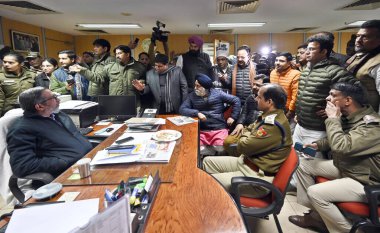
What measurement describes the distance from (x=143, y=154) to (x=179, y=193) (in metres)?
0.51

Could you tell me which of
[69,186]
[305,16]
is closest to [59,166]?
[69,186]

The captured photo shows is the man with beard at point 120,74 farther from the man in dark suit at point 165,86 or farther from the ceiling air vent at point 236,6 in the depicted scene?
the ceiling air vent at point 236,6

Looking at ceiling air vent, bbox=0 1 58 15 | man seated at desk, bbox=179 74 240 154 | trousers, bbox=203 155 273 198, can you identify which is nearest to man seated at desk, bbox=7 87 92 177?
trousers, bbox=203 155 273 198

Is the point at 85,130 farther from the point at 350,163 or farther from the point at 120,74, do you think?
the point at 350,163

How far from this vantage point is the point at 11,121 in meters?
1.87

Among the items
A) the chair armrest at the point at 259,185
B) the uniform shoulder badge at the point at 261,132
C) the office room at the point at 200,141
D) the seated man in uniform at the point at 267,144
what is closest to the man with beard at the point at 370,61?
the office room at the point at 200,141

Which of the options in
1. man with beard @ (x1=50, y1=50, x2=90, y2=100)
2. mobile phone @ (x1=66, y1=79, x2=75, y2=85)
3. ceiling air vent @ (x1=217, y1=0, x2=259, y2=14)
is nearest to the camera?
mobile phone @ (x1=66, y1=79, x2=75, y2=85)

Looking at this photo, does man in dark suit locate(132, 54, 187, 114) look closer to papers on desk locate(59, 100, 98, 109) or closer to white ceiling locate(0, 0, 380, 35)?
papers on desk locate(59, 100, 98, 109)

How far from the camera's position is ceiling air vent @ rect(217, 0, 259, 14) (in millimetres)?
4219

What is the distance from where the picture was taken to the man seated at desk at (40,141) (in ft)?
5.38

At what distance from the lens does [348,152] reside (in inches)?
64.9

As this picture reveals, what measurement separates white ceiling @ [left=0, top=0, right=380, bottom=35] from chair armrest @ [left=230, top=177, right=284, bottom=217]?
11.8 feet

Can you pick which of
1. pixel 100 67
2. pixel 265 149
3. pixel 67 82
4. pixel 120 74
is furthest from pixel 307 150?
pixel 67 82

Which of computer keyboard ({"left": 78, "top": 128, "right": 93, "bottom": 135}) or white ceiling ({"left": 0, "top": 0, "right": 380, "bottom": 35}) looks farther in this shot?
white ceiling ({"left": 0, "top": 0, "right": 380, "bottom": 35})
